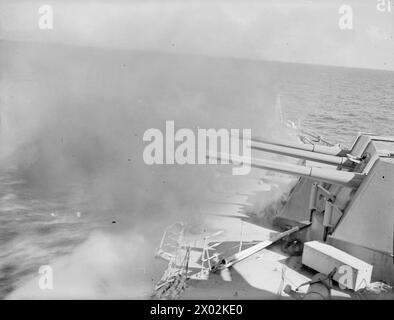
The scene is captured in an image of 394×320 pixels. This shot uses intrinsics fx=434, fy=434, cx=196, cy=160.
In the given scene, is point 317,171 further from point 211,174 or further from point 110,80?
point 110,80

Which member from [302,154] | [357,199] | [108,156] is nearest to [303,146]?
[302,154]

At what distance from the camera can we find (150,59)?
5475cm

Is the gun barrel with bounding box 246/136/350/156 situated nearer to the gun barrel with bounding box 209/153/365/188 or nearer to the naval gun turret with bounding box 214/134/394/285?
the naval gun turret with bounding box 214/134/394/285

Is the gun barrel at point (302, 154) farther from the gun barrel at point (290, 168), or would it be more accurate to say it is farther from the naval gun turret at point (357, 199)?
the gun barrel at point (290, 168)

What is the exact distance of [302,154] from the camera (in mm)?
6973

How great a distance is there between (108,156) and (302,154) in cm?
1367

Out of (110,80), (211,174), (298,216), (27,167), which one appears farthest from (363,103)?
(298,216)

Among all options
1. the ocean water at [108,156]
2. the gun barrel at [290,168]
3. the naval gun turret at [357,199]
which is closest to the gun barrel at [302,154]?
the naval gun turret at [357,199]

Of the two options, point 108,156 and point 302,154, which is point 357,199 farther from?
point 108,156

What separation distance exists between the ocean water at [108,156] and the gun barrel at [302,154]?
103 inches

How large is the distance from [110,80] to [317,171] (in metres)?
33.5

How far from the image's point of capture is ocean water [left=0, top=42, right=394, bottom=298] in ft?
33.0

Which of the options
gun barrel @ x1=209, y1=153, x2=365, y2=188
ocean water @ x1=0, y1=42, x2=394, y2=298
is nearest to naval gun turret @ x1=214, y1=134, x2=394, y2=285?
gun barrel @ x1=209, y1=153, x2=365, y2=188

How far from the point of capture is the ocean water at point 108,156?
10.1 meters
